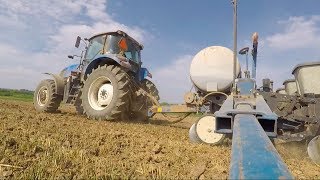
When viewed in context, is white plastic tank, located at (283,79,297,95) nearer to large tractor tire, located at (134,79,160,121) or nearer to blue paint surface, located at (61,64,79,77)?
large tractor tire, located at (134,79,160,121)

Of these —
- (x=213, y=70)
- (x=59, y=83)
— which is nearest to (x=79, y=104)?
(x=59, y=83)

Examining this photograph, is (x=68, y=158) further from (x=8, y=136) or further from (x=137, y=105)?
(x=137, y=105)

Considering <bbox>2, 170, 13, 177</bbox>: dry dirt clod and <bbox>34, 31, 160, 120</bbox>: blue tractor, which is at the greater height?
<bbox>34, 31, 160, 120</bbox>: blue tractor

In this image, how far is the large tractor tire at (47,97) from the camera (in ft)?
30.1

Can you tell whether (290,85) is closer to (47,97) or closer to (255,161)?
(47,97)

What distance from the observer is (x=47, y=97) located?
938 centimetres

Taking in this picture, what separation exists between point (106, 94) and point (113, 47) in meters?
1.28

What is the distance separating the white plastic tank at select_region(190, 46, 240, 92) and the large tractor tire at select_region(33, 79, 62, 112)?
4.11m

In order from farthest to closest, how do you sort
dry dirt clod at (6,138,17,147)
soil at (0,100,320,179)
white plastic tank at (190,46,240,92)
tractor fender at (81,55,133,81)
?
1. tractor fender at (81,55,133,81)
2. white plastic tank at (190,46,240,92)
3. dry dirt clod at (6,138,17,147)
4. soil at (0,100,320,179)

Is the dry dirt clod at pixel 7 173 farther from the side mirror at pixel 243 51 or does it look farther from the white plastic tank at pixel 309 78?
the side mirror at pixel 243 51

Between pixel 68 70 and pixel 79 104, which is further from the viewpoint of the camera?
pixel 68 70

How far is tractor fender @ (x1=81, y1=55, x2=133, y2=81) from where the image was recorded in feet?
24.9

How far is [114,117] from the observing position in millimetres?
7332

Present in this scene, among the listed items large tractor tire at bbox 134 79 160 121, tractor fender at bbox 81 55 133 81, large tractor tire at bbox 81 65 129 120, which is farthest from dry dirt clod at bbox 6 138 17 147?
large tractor tire at bbox 134 79 160 121
